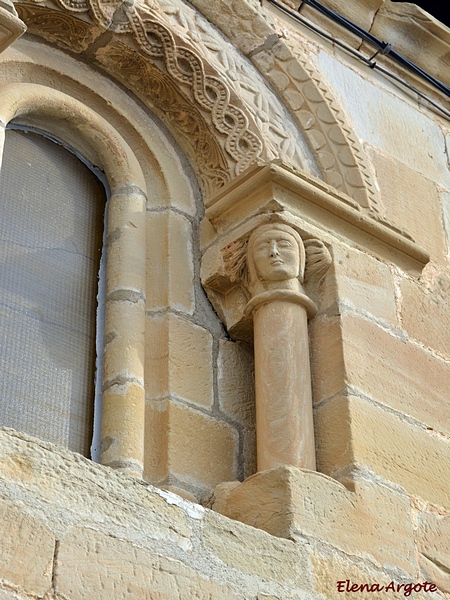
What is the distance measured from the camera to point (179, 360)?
3.72m

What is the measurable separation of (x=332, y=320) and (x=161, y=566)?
1.15 m

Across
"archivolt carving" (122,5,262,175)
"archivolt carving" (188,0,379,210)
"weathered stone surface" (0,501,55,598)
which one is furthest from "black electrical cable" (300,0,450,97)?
"weathered stone surface" (0,501,55,598)

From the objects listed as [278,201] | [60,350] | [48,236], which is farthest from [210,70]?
[60,350]

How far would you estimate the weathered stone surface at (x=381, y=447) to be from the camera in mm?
3590

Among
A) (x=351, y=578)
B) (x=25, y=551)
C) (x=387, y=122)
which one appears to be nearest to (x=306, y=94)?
(x=387, y=122)

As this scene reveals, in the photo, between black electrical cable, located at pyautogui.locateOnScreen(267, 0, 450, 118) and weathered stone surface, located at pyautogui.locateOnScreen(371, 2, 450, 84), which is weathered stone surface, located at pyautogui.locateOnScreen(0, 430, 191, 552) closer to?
black electrical cable, located at pyautogui.locateOnScreen(267, 0, 450, 118)

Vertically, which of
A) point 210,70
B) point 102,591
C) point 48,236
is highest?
point 210,70

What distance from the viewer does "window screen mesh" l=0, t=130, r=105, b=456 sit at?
3459 millimetres

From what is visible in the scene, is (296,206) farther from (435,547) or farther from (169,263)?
(435,547)

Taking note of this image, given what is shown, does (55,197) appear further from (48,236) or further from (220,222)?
(220,222)

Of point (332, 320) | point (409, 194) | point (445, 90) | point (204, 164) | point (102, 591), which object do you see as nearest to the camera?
point (102, 591)

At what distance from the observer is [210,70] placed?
4.26m

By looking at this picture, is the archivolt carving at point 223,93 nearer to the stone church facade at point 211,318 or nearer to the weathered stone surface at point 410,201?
the stone church facade at point 211,318

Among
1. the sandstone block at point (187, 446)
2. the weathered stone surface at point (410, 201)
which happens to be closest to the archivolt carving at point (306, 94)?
the weathered stone surface at point (410, 201)
